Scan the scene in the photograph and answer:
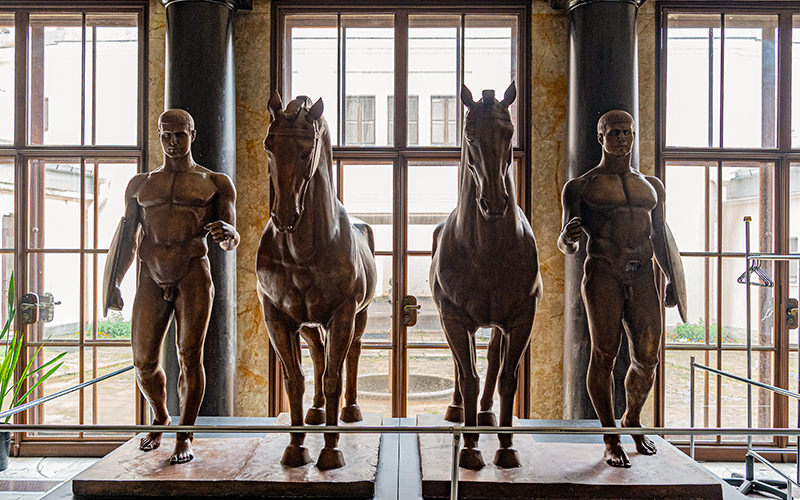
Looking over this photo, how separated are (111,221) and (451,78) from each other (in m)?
2.98

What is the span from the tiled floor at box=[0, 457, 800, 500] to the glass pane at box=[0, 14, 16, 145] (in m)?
2.56

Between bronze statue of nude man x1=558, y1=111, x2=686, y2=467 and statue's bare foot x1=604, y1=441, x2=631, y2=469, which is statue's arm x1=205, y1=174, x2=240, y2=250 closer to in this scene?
bronze statue of nude man x1=558, y1=111, x2=686, y2=467

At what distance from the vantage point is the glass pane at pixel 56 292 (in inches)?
171

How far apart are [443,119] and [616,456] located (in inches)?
113

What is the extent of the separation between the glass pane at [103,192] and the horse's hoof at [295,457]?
2.92m

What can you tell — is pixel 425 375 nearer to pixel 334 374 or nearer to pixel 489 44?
pixel 334 374

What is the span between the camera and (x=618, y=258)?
2287mm

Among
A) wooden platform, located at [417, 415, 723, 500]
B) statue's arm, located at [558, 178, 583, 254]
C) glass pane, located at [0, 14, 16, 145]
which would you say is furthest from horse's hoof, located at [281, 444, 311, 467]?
glass pane, located at [0, 14, 16, 145]

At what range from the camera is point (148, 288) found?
2.31 meters

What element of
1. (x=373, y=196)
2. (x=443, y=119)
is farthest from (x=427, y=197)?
(x=443, y=119)

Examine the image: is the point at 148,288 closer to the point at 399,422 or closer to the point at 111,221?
the point at 399,422

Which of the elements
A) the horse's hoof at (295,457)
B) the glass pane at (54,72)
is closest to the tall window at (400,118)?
the glass pane at (54,72)

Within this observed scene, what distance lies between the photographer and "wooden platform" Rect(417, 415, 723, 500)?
211 cm

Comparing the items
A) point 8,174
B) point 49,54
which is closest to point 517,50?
point 49,54
